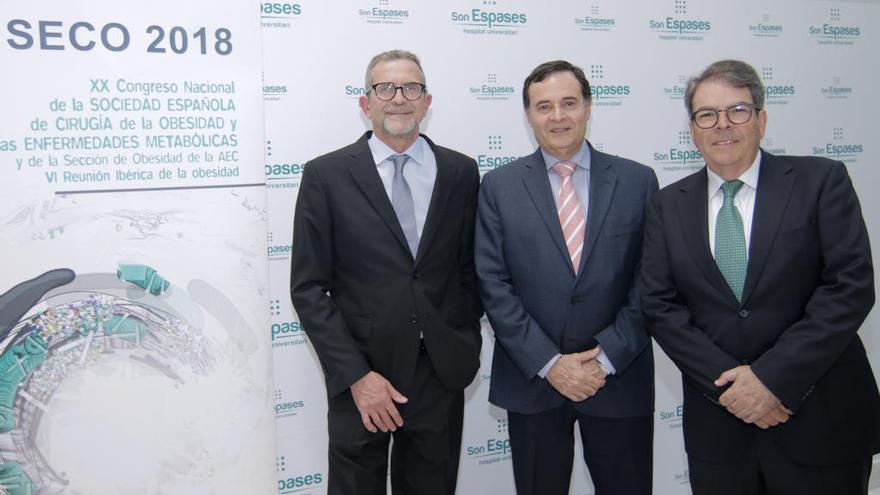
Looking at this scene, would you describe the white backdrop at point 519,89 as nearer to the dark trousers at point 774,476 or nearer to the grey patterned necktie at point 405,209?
the grey patterned necktie at point 405,209

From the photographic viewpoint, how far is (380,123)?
85.0 inches

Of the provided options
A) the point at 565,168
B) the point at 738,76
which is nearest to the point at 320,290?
the point at 565,168

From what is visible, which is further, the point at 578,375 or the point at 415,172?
the point at 415,172

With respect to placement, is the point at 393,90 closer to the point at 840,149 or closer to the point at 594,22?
the point at 594,22

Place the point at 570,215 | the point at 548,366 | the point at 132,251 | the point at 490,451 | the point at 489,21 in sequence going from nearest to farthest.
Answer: the point at 548,366 < the point at 570,215 < the point at 132,251 < the point at 489,21 < the point at 490,451

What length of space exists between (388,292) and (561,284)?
1.86 feet

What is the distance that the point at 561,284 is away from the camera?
204cm

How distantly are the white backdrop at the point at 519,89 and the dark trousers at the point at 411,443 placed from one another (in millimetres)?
694

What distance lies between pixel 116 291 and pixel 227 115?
0.80 metres

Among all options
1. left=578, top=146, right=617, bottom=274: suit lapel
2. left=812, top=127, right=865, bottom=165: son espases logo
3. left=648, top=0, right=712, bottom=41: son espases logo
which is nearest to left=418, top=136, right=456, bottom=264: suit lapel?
left=578, top=146, right=617, bottom=274: suit lapel

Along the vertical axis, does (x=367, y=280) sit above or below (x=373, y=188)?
below

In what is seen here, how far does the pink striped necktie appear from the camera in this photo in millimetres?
2074

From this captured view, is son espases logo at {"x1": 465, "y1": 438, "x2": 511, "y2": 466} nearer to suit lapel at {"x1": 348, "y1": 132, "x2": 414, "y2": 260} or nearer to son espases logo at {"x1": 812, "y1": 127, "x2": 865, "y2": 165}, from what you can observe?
suit lapel at {"x1": 348, "y1": 132, "x2": 414, "y2": 260}

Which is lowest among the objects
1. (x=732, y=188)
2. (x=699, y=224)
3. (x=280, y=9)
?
(x=699, y=224)
